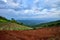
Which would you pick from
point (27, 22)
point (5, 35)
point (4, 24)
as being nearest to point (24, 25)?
point (27, 22)

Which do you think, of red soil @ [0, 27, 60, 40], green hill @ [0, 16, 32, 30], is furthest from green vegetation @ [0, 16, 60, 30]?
red soil @ [0, 27, 60, 40]

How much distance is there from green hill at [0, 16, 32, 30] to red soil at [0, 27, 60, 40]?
33 centimetres

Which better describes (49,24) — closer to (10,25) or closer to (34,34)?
(34,34)

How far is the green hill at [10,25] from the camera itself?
603 cm

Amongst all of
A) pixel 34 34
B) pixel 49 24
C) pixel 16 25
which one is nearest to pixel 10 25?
pixel 16 25

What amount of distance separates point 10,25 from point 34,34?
0.90m

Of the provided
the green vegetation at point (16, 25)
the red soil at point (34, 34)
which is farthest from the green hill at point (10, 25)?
the red soil at point (34, 34)

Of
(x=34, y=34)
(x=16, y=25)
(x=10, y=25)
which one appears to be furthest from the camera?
(x=16, y=25)

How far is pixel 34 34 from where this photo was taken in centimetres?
575

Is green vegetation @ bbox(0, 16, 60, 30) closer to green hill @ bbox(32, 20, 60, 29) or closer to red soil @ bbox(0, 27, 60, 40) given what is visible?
green hill @ bbox(32, 20, 60, 29)

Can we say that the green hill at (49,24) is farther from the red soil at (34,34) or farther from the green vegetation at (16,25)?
the red soil at (34,34)

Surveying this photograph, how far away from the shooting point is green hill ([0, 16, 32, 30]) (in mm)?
6027

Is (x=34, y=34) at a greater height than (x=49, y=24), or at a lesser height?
lesser

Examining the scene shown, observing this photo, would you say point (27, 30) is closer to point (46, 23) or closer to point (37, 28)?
point (37, 28)
